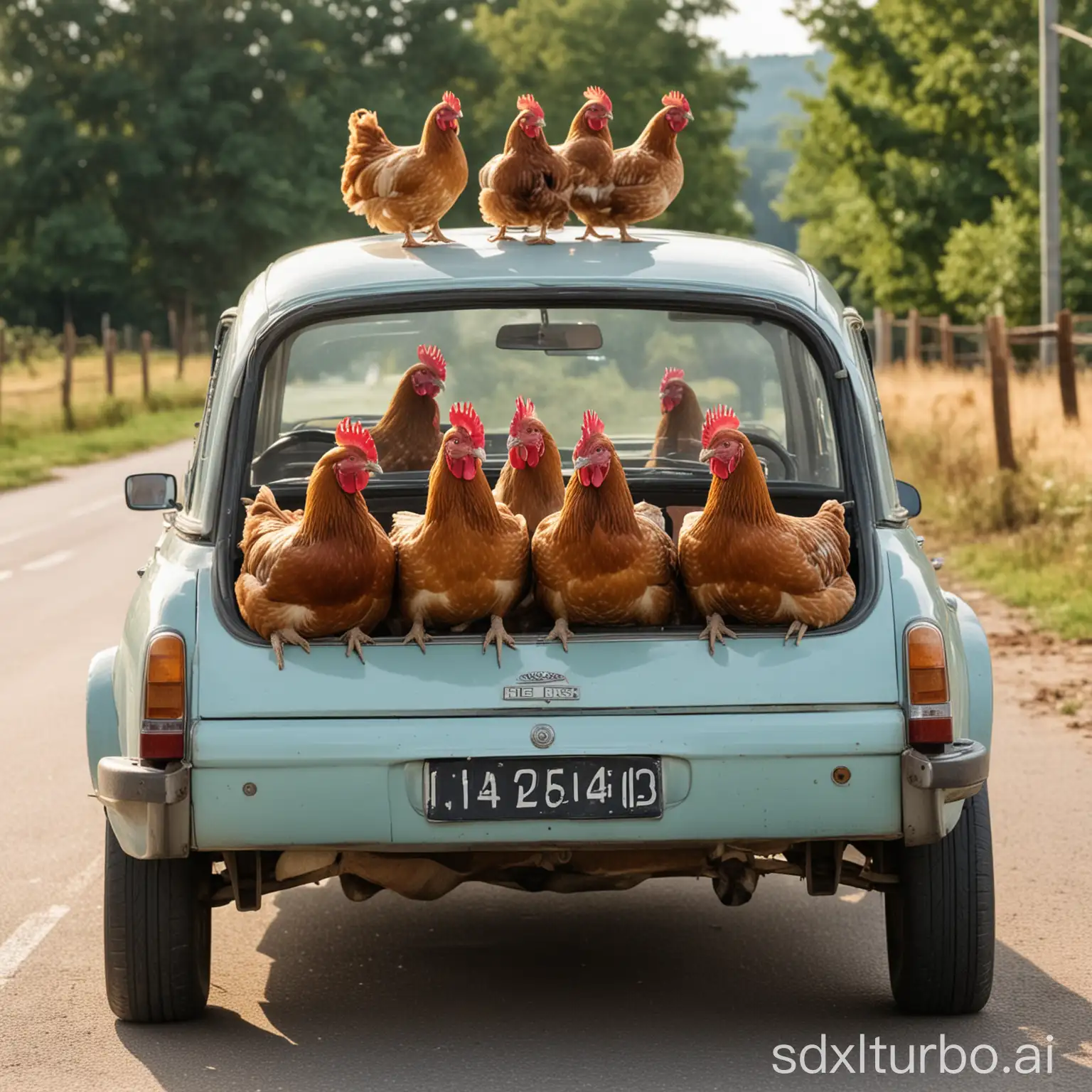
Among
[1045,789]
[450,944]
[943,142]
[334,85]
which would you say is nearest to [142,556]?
[1045,789]

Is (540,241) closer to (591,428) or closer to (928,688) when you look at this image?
(591,428)

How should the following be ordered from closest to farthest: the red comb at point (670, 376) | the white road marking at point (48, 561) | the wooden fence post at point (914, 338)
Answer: the red comb at point (670, 376), the white road marking at point (48, 561), the wooden fence post at point (914, 338)

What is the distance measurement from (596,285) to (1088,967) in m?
2.29

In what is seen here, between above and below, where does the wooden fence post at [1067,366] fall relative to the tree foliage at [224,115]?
below

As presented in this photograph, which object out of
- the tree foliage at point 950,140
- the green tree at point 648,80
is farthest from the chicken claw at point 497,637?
the green tree at point 648,80

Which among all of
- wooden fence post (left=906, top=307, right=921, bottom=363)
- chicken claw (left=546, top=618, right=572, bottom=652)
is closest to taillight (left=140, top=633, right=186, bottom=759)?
chicken claw (left=546, top=618, right=572, bottom=652)

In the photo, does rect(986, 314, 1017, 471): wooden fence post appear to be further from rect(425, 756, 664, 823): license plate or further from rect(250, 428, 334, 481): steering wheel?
rect(425, 756, 664, 823): license plate

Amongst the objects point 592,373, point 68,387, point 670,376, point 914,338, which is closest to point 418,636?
point 670,376

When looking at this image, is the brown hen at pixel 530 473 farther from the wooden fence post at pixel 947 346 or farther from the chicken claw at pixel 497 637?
the wooden fence post at pixel 947 346

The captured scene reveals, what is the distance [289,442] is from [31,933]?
66.3 inches

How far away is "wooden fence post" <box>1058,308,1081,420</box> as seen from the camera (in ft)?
63.1

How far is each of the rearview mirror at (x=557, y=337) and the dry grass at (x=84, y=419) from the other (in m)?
16.7

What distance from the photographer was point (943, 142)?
5066cm

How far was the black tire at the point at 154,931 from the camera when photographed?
511cm
